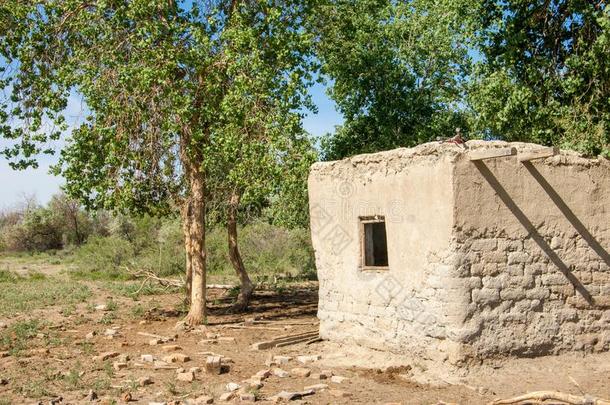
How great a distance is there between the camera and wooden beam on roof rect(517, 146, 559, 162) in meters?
7.39

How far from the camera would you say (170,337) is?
34.7ft

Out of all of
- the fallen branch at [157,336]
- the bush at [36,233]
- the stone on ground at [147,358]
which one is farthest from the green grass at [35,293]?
the bush at [36,233]

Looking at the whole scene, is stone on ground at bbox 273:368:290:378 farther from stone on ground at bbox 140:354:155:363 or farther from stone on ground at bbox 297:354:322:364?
stone on ground at bbox 140:354:155:363

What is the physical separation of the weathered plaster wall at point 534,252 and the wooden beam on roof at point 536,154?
0.09 m

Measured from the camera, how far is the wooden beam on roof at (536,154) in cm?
739

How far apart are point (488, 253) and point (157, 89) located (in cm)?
569

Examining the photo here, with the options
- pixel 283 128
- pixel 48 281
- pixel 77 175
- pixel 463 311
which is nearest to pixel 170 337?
pixel 77 175

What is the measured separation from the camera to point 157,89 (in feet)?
34.2

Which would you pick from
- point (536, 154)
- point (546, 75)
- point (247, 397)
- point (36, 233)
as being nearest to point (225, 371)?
point (247, 397)

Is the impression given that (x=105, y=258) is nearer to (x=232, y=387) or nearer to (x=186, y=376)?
(x=186, y=376)

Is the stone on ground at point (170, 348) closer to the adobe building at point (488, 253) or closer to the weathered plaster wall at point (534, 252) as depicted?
the adobe building at point (488, 253)

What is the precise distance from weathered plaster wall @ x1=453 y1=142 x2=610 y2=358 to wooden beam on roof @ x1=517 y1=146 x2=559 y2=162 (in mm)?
93

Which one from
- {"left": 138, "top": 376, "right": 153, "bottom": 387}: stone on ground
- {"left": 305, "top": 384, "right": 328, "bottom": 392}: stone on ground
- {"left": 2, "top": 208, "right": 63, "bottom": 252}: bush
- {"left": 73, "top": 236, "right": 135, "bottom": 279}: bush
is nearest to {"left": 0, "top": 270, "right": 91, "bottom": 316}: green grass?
{"left": 73, "top": 236, "right": 135, "bottom": 279}: bush

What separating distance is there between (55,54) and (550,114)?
27.2 feet
